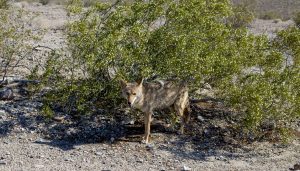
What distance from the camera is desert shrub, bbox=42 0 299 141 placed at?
10023 millimetres

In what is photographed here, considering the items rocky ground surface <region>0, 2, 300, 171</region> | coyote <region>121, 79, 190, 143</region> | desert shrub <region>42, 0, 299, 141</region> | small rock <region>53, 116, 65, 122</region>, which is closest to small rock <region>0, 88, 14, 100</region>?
rocky ground surface <region>0, 2, 300, 171</region>

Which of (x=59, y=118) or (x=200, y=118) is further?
(x=200, y=118)

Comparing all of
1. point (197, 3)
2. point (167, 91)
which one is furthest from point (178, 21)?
point (167, 91)

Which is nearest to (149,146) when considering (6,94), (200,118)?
(200,118)

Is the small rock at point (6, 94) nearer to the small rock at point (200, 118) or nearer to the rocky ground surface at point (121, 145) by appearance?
the rocky ground surface at point (121, 145)

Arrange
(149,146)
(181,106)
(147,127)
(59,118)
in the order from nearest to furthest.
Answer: (149,146), (147,127), (59,118), (181,106)

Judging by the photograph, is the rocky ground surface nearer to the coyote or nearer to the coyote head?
A: the coyote

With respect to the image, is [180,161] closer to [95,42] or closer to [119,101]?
[119,101]

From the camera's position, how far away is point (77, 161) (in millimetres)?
9125

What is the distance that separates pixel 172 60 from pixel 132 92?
3.41 feet

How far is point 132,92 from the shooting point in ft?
32.2

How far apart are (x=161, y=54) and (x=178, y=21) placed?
84cm

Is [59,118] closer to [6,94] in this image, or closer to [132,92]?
[6,94]

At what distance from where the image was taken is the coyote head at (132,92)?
9.77 metres
